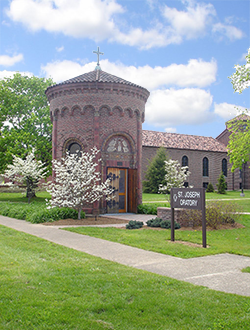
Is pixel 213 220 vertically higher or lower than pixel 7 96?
lower

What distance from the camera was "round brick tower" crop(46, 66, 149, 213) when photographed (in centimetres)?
1938

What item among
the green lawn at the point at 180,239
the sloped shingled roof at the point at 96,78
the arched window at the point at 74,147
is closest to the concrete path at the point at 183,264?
the green lawn at the point at 180,239

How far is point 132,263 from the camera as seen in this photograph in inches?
296

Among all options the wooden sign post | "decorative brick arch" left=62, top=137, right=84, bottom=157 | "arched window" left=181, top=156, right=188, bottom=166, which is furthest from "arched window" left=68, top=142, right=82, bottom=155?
"arched window" left=181, top=156, right=188, bottom=166

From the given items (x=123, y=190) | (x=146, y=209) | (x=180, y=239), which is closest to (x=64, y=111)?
(x=123, y=190)

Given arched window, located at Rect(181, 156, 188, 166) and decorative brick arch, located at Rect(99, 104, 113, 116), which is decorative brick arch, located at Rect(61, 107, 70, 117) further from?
arched window, located at Rect(181, 156, 188, 166)

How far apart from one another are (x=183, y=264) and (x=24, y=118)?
1168 inches

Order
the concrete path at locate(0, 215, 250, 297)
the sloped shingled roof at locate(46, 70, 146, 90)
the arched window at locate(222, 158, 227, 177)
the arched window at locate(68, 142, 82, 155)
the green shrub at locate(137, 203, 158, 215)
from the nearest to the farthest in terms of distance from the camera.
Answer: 1. the concrete path at locate(0, 215, 250, 297)
2. the green shrub at locate(137, 203, 158, 215)
3. the sloped shingled roof at locate(46, 70, 146, 90)
4. the arched window at locate(68, 142, 82, 155)
5. the arched window at locate(222, 158, 227, 177)

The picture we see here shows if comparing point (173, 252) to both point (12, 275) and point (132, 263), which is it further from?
point (12, 275)

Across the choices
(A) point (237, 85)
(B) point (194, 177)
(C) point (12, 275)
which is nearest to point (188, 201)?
(C) point (12, 275)

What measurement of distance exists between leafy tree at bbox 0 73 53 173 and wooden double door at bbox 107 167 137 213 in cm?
1348

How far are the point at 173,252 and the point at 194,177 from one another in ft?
158

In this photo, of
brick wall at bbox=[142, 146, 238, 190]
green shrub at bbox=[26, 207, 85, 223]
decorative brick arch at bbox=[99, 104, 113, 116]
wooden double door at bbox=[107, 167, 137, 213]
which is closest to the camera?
green shrub at bbox=[26, 207, 85, 223]

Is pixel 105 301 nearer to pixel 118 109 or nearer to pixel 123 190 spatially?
pixel 123 190
